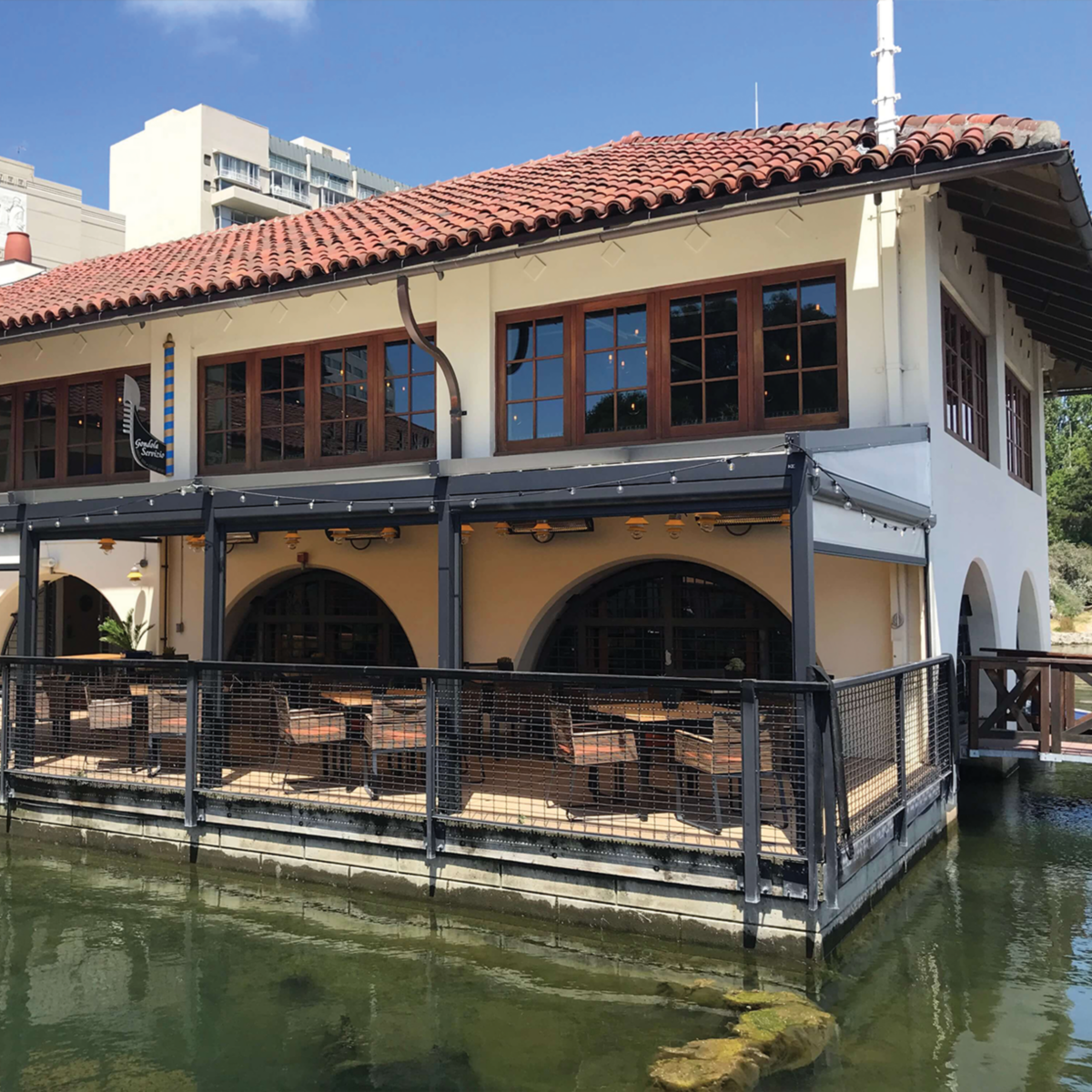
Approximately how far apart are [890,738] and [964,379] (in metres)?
4.95

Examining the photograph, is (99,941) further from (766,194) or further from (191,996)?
(766,194)

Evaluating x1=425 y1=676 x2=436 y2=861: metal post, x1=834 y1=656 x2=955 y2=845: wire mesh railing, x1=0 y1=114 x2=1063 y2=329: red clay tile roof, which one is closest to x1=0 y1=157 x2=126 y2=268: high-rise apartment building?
x1=0 y1=114 x2=1063 y2=329: red clay tile roof

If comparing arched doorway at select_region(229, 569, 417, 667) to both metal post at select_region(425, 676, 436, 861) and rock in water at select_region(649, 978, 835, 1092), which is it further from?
rock in water at select_region(649, 978, 835, 1092)

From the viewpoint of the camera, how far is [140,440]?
11.3m

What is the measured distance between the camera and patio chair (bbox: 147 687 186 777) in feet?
30.3

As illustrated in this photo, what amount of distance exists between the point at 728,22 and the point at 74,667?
9.03 metres

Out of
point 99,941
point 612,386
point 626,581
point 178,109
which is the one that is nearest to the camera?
point 99,941

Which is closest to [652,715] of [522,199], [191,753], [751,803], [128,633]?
[751,803]

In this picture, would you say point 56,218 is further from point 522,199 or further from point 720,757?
point 720,757

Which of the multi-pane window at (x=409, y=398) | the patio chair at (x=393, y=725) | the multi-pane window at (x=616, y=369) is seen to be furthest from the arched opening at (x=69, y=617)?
the multi-pane window at (x=616, y=369)

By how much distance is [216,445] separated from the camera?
12.1 m

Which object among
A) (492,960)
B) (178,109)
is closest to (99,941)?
(492,960)

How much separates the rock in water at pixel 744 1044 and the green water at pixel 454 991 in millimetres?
122

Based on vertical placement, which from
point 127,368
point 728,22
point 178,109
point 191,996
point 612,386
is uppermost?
point 178,109
